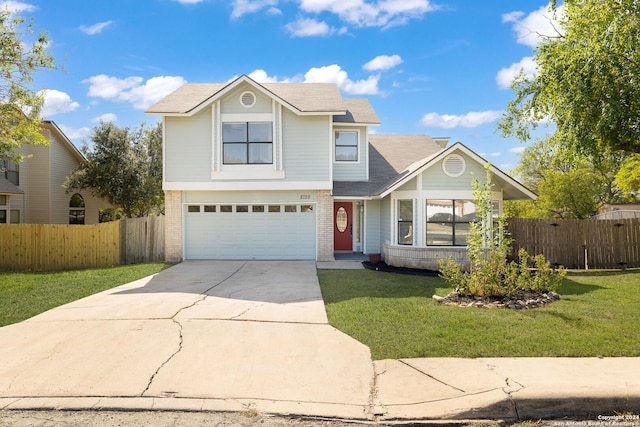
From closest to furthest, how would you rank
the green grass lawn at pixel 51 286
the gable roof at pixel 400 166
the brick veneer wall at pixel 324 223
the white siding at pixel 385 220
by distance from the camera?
the green grass lawn at pixel 51 286 < the gable roof at pixel 400 166 < the white siding at pixel 385 220 < the brick veneer wall at pixel 324 223

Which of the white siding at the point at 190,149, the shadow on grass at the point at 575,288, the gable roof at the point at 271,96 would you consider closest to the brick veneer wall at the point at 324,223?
the gable roof at the point at 271,96

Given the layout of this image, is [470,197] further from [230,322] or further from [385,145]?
[230,322]

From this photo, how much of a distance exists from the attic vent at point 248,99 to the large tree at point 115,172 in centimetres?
1036

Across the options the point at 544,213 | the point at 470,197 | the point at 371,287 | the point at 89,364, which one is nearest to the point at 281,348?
the point at 89,364

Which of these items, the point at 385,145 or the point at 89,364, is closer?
the point at 89,364

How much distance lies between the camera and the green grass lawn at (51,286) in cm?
895

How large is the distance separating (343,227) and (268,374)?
13.2 meters

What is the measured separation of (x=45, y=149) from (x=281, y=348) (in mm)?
21542

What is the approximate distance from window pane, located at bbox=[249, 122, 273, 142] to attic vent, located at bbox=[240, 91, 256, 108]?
0.79 m

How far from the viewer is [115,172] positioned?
22.8 m

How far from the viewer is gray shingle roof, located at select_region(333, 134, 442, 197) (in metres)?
16.8

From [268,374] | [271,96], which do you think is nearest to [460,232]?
[271,96]

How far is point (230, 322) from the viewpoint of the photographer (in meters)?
7.69

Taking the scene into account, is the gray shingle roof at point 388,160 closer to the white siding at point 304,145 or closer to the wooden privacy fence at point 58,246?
the white siding at point 304,145
